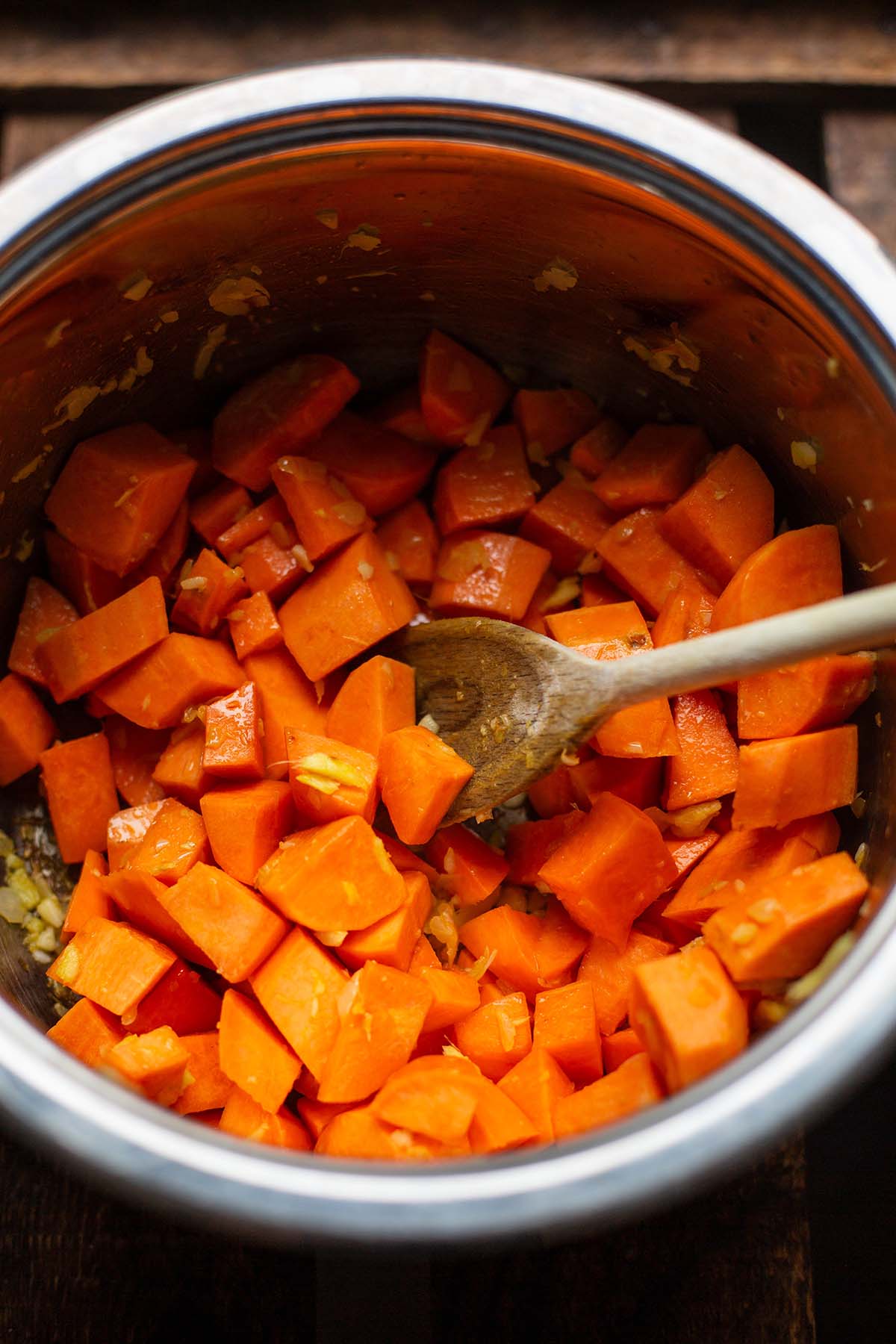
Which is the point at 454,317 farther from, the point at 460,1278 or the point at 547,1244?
the point at 460,1278

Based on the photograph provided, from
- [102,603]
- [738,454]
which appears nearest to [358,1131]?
[102,603]

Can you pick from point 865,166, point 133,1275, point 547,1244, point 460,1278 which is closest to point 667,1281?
point 460,1278

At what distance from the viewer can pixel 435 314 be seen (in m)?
1.72

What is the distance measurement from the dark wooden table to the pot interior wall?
1.53 ft

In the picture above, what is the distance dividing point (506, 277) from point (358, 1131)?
127 cm

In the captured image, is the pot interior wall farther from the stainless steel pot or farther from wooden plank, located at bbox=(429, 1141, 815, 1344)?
wooden plank, located at bbox=(429, 1141, 815, 1344)

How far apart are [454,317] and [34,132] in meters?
0.99

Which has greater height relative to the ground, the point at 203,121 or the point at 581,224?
the point at 203,121

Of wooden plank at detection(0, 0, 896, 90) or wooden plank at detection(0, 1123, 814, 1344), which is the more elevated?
wooden plank at detection(0, 0, 896, 90)

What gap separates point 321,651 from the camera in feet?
5.50

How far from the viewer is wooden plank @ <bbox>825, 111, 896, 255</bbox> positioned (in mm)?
1985

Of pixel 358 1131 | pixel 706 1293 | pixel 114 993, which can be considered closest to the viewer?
pixel 358 1131

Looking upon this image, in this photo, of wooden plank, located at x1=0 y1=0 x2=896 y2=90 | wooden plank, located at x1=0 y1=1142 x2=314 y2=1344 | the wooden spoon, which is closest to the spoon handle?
the wooden spoon

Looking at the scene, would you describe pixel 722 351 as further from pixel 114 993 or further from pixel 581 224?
pixel 114 993
